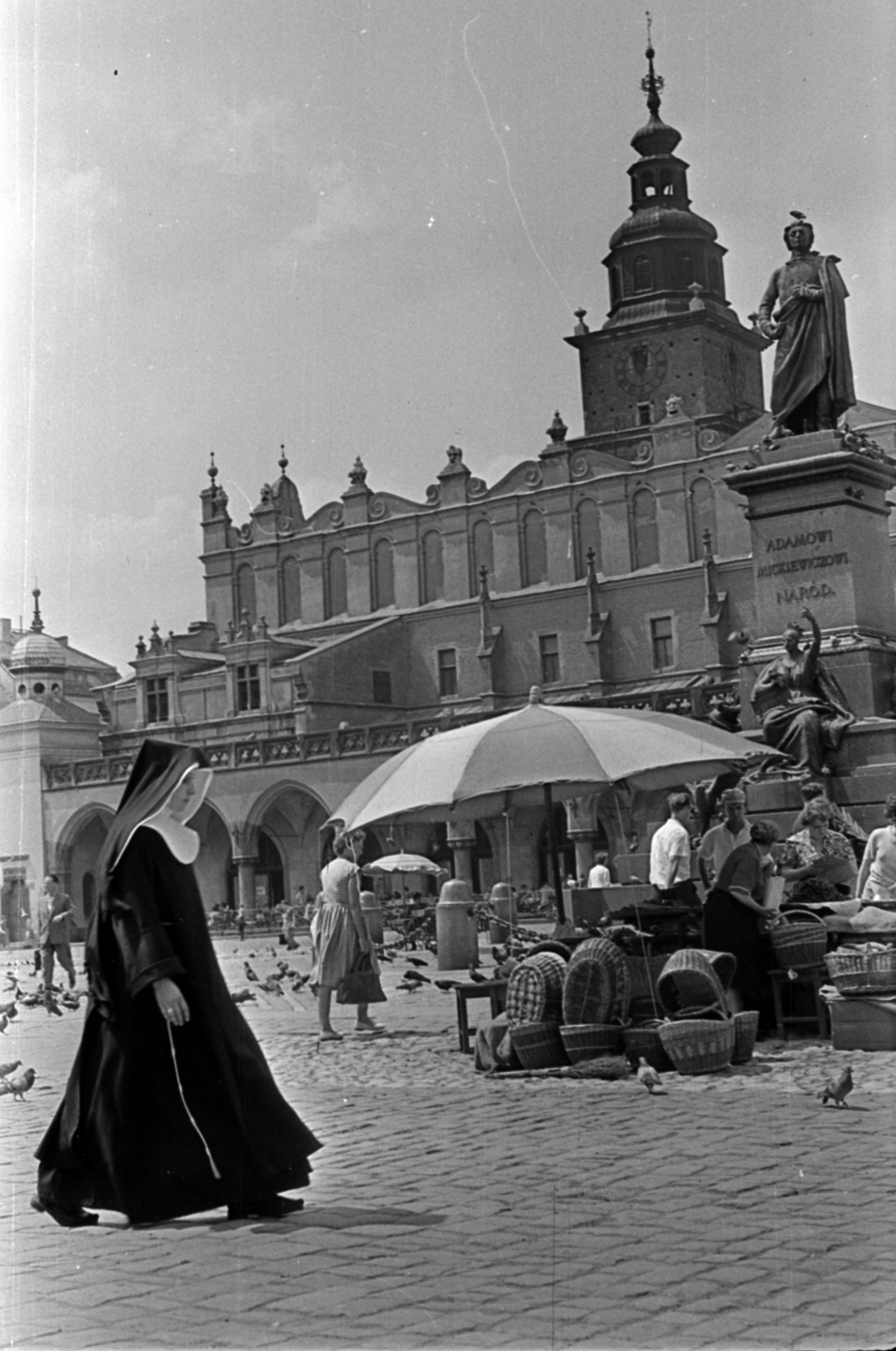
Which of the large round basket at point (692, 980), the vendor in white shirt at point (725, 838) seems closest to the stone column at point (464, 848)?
the vendor in white shirt at point (725, 838)

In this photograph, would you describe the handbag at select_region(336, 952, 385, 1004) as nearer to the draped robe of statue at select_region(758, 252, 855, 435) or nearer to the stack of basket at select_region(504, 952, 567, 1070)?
the stack of basket at select_region(504, 952, 567, 1070)

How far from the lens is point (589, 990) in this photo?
9.26 m

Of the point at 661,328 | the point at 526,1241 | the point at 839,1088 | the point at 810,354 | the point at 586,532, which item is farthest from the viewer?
the point at 661,328

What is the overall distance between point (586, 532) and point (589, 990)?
4947 centimetres

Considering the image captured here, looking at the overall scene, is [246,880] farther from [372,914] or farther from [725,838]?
[725,838]

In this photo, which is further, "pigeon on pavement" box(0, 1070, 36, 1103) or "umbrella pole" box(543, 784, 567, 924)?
"umbrella pole" box(543, 784, 567, 924)

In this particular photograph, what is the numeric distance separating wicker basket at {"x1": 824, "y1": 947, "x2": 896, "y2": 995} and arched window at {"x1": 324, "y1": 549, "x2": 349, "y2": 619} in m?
55.3

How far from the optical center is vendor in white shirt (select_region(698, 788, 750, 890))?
10.4 m

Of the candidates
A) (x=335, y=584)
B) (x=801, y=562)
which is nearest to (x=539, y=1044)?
(x=801, y=562)

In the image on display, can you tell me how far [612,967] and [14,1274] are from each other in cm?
488

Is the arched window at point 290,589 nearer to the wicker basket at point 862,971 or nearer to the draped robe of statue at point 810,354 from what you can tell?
the draped robe of statue at point 810,354

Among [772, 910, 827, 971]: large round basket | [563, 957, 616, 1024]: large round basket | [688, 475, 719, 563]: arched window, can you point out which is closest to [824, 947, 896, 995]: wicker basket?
[772, 910, 827, 971]: large round basket

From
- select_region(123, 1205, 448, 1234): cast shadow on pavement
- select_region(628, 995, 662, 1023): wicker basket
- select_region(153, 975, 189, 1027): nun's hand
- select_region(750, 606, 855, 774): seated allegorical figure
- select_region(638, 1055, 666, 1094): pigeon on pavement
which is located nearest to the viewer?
select_region(153, 975, 189, 1027): nun's hand

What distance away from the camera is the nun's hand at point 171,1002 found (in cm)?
521
